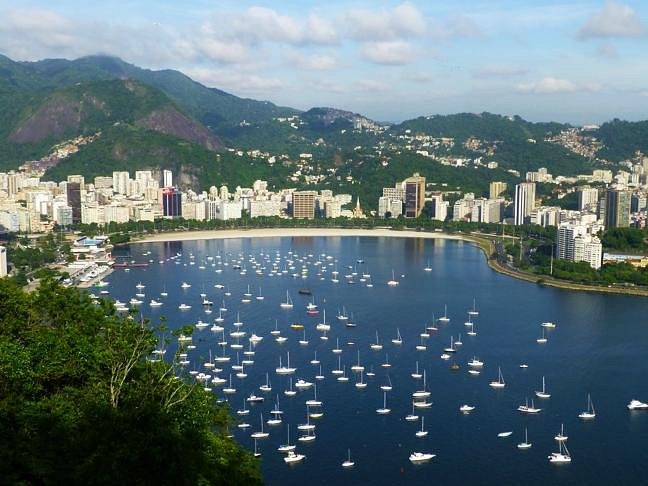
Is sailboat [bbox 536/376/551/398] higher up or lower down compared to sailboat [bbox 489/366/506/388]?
lower down

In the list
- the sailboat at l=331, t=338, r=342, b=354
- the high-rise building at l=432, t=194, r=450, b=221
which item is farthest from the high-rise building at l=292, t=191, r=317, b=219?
the sailboat at l=331, t=338, r=342, b=354

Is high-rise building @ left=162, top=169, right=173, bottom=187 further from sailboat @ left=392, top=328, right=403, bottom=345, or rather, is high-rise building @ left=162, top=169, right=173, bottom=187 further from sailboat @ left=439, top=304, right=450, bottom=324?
sailboat @ left=392, top=328, right=403, bottom=345

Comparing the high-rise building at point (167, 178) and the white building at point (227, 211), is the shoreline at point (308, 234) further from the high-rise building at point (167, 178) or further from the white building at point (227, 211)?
the high-rise building at point (167, 178)

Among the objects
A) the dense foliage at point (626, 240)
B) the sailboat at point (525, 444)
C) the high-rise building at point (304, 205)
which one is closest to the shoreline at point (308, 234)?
the high-rise building at point (304, 205)

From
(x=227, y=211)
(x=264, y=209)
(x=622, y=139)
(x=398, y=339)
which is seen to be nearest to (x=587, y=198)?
(x=264, y=209)

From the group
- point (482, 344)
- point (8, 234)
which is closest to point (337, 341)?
point (482, 344)

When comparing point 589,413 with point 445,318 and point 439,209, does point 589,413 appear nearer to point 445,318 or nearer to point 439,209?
point 445,318
